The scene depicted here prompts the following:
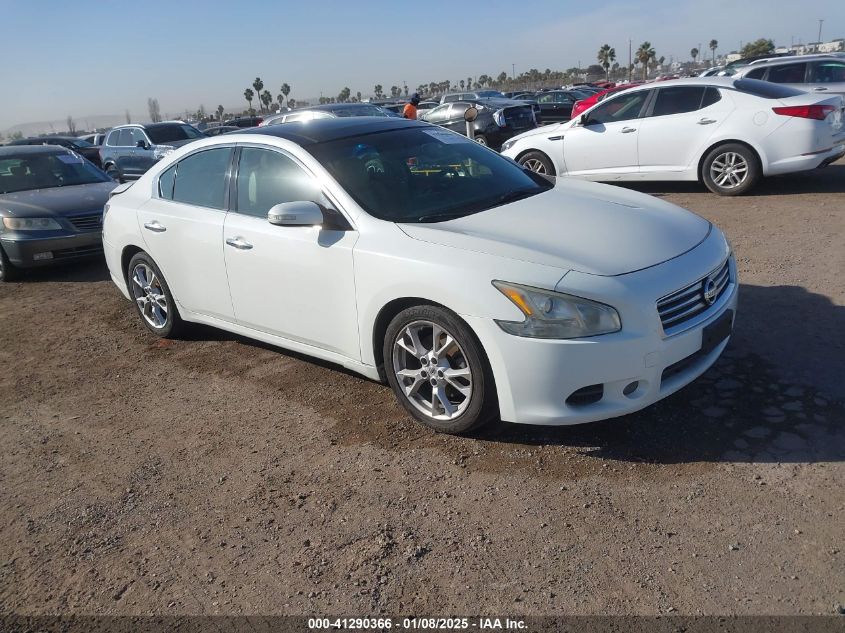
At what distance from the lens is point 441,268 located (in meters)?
3.51

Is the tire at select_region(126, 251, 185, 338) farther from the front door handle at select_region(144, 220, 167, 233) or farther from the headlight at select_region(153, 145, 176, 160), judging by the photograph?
the headlight at select_region(153, 145, 176, 160)

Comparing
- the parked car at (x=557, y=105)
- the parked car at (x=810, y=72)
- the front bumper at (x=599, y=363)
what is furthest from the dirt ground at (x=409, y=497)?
the parked car at (x=557, y=105)

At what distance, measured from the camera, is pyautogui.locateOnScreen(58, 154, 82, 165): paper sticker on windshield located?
978cm

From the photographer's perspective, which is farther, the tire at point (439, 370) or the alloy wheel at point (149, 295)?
the alloy wheel at point (149, 295)

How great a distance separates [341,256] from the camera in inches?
156

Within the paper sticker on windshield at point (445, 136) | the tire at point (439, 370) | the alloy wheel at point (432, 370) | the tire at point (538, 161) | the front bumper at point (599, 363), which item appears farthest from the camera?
the tire at point (538, 161)

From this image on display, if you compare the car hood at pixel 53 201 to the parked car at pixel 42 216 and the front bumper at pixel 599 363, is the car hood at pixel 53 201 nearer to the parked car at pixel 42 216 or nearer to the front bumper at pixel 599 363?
the parked car at pixel 42 216

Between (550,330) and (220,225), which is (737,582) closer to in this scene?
(550,330)

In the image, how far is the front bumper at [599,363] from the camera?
3213 millimetres

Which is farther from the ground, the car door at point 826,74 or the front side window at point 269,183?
the car door at point 826,74

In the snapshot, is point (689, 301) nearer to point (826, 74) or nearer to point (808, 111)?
point (808, 111)

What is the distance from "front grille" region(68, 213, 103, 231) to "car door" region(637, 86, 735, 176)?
708cm

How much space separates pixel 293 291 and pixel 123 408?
143cm

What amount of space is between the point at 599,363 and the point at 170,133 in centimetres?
1542
